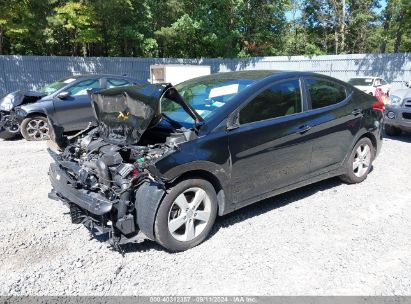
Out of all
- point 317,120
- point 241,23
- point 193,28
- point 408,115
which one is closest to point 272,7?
point 241,23

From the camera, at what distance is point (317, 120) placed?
473 cm

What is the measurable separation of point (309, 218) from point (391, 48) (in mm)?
39824

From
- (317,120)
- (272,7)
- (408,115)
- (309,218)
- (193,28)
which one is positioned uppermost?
(272,7)

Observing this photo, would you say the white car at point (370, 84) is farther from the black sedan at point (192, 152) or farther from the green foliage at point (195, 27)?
the black sedan at point (192, 152)

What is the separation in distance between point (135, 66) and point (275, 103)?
51.8 ft

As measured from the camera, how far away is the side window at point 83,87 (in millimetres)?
8805

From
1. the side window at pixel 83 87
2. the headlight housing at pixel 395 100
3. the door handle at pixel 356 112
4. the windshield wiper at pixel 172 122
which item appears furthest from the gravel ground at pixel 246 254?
the headlight housing at pixel 395 100

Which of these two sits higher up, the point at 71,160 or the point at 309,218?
the point at 71,160

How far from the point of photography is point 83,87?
8945 millimetres

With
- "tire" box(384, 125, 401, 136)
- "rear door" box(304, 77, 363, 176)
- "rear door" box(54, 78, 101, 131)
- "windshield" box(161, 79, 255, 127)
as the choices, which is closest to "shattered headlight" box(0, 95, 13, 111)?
"rear door" box(54, 78, 101, 131)

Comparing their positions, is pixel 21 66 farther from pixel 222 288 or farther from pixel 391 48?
pixel 391 48

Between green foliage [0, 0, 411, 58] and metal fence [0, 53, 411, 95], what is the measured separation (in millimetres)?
2011

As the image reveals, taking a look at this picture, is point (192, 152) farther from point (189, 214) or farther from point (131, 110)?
point (131, 110)

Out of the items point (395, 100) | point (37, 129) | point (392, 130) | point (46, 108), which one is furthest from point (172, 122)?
point (392, 130)
